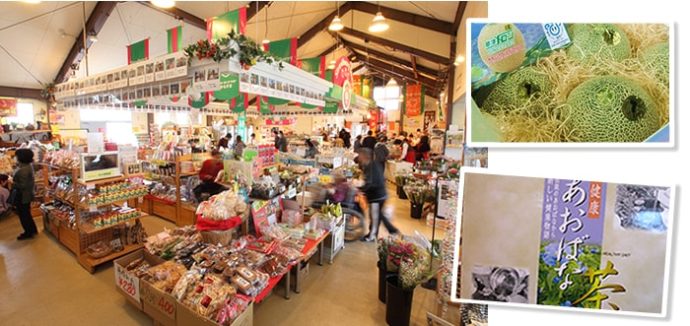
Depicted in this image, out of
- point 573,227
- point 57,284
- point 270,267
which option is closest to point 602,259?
point 573,227

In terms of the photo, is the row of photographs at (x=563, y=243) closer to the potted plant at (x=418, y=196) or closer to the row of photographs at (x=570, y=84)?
the row of photographs at (x=570, y=84)

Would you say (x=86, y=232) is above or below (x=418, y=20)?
below

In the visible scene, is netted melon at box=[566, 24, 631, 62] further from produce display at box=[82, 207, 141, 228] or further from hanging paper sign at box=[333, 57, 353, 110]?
hanging paper sign at box=[333, 57, 353, 110]

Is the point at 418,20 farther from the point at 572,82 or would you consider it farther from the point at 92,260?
the point at 92,260

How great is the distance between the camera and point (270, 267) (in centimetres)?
267

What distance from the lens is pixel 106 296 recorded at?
9.58 ft

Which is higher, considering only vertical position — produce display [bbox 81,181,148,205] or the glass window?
the glass window

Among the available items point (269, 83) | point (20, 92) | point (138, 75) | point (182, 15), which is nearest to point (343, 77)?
point (269, 83)

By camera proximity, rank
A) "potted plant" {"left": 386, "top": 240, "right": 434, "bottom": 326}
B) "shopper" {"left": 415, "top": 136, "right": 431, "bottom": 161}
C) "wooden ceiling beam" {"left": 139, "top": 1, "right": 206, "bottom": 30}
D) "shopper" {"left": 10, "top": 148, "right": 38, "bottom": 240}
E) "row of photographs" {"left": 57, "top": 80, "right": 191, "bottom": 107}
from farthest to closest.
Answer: "shopper" {"left": 415, "top": 136, "right": 431, "bottom": 161}
"wooden ceiling beam" {"left": 139, "top": 1, "right": 206, "bottom": 30}
"shopper" {"left": 10, "top": 148, "right": 38, "bottom": 240}
"row of photographs" {"left": 57, "top": 80, "right": 191, "bottom": 107}
"potted plant" {"left": 386, "top": 240, "right": 434, "bottom": 326}

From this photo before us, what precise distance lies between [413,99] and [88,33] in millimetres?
11989

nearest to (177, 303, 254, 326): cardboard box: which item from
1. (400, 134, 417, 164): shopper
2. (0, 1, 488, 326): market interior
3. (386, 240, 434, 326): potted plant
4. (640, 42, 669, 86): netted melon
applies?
(0, 1, 488, 326): market interior

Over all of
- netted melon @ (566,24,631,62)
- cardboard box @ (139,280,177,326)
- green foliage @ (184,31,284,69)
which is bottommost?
cardboard box @ (139,280,177,326)

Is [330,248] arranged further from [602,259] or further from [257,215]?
[602,259]

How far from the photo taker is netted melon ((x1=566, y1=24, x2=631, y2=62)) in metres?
0.73
